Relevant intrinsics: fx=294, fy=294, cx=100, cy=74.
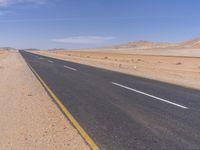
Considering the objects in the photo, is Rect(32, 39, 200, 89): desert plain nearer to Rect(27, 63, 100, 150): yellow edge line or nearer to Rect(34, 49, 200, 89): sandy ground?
Rect(34, 49, 200, 89): sandy ground

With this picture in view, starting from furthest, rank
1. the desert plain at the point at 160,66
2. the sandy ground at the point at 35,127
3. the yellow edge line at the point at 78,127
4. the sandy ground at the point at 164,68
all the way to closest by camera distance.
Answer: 1. the desert plain at the point at 160,66
2. the sandy ground at the point at 164,68
3. the sandy ground at the point at 35,127
4. the yellow edge line at the point at 78,127

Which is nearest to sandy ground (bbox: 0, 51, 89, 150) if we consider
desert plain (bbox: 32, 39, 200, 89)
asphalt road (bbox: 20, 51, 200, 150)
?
asphalt road (bbox: 20, 51, 200, 150)

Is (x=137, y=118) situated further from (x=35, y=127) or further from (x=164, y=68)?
(x=164, y=68)

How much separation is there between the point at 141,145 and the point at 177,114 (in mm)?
2899

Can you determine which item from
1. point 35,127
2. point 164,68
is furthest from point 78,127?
point 164,68

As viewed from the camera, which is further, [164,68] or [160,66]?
[160,66]

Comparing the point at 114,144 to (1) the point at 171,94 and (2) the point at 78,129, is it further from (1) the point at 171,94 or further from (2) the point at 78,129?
(1) the point at 171,94

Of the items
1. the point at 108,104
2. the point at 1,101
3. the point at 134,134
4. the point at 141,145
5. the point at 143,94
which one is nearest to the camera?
the point at 141,145

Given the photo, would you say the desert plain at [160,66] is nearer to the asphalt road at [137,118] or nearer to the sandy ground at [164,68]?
the sandy ground at [164,68]

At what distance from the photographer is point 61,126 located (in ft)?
24.0

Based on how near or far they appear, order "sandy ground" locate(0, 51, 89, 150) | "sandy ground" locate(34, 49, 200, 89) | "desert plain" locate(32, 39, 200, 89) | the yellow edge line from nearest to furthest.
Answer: the yellow edge line → "sandy ground" locate(0, 51, 89, 150) → "sandy ground" locate(34, 49, 200, 89) → "desert plain" locate(32, 39, 200, 89)

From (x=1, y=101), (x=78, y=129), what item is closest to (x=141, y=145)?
(x=78, y=129)

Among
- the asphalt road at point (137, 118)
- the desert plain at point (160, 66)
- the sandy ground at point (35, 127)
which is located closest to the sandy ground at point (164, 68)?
the desert plain at point (160, 66)

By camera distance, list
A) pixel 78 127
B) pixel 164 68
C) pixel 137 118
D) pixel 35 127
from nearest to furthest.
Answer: pixel 78 127 < pixel 35 127 < pixel 137 118 < pixel 164 68
